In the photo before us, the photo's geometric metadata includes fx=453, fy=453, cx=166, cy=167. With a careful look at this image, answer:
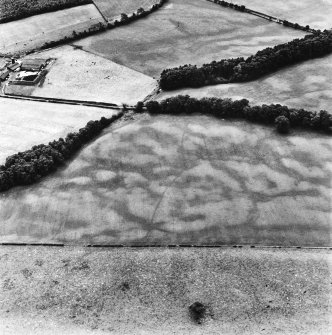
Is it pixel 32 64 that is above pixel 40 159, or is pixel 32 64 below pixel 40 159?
above

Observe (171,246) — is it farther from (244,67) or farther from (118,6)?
(118,6)

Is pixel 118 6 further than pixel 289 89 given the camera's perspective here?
Yes

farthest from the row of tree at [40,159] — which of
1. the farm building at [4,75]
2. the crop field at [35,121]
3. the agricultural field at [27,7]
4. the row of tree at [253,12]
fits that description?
the agricultural field at [27,7]

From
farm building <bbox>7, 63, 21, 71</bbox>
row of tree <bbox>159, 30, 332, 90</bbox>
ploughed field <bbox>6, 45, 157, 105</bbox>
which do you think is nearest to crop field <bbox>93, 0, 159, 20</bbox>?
ploughed field <bbox>6, 45, 157, 105</bbox>

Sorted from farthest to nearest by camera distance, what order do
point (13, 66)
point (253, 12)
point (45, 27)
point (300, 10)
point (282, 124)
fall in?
point (253, 12) < point (300, 10) < point (45, 27) < point (13, 66) < point (282, 124)

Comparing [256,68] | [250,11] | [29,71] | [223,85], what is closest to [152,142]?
[223,85]

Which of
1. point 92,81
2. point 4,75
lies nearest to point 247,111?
point 92,81
